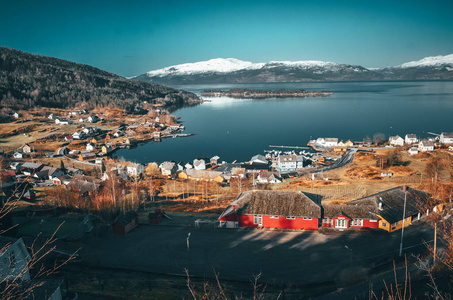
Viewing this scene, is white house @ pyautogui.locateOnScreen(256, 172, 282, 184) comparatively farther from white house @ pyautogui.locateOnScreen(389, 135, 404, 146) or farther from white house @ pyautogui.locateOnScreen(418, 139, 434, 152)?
white house @ pyautogui.locateOnScreen(389, 135, 404, 146)

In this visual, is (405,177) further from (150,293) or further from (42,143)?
(42,143)

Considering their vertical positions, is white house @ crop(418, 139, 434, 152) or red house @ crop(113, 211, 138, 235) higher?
red house @ crop(113, 211, 138, 235)

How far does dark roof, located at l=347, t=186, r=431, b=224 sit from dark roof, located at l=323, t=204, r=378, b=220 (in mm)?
308

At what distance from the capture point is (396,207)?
52.0ft

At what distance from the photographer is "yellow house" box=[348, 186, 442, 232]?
15000 millimetres

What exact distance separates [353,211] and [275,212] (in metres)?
3.75

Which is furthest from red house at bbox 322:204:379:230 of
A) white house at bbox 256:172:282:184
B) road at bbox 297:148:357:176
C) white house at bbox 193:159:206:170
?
white house at bbox 193:159:206:170

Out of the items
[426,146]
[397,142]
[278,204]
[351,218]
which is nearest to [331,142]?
[397,142]

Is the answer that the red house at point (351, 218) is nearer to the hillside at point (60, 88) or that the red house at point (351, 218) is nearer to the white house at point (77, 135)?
the white house at point (77, 135)

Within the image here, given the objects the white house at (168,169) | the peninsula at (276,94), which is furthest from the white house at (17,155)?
the peninsula at (276,94)

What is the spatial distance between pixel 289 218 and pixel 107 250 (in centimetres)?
846

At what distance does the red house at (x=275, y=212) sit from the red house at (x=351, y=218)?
52cm

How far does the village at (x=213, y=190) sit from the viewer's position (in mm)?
15672

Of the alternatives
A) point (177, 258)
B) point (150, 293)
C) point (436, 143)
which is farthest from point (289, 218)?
point (436, 143)
